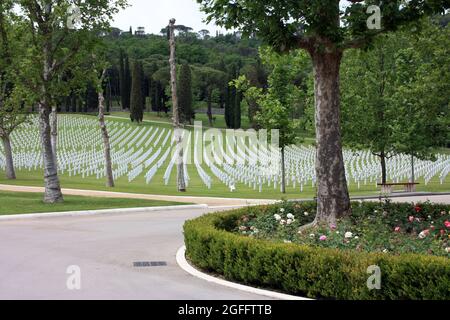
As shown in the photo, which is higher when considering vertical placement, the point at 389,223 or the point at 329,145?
the point at 329,145

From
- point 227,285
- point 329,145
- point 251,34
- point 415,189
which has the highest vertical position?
point 251,34

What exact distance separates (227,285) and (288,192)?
22.4 m

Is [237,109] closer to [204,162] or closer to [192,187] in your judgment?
[204,162]

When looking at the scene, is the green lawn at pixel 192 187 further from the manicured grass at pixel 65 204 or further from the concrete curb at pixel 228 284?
the concrete curb at pixel 228 284

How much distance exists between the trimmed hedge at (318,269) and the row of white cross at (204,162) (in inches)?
865

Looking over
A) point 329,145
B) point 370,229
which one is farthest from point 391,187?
point 370,229

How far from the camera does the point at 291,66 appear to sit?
2983 centimetres

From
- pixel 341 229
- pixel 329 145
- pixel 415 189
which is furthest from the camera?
pixel 415 189

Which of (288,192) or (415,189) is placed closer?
(288,192)

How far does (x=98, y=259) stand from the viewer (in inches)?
423

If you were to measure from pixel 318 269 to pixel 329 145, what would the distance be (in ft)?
13.2

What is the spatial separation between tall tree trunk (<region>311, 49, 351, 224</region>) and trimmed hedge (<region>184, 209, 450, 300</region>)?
269 centimetres

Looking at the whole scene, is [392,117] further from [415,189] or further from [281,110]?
[281,110]

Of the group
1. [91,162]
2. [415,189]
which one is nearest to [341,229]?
[415,189]
